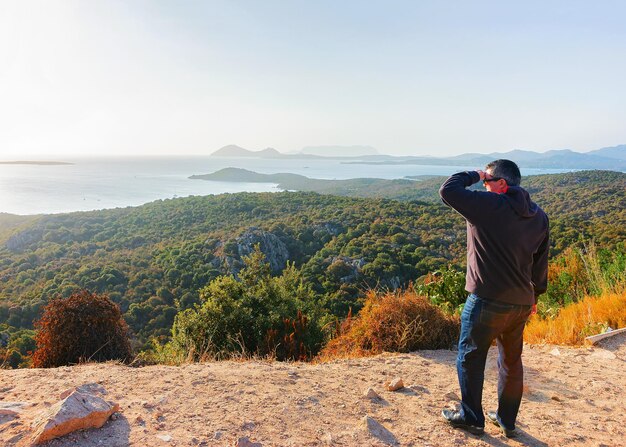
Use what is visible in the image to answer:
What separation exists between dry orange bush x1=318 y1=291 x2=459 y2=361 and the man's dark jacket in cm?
232

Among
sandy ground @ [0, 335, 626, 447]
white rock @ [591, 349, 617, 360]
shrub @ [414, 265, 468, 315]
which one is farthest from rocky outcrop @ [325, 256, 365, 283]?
sandy ground @ [0, 335, 626, 447]

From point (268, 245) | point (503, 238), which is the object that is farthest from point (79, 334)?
point (268, 245)

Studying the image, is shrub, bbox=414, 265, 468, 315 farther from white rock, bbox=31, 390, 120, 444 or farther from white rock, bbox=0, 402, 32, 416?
white rock, bbox=0, 402, 32, 416

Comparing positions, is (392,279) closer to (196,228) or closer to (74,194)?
(196,228)

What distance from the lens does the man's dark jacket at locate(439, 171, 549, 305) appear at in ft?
7.48

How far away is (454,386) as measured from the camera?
11.4 feet

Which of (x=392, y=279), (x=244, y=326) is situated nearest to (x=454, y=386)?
(x=244, y=326)

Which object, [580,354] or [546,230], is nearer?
[546,230]

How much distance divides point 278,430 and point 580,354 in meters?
3.68

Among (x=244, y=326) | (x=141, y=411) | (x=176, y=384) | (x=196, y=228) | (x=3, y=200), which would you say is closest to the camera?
(x=141, y=411)

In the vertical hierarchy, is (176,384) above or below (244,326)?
above

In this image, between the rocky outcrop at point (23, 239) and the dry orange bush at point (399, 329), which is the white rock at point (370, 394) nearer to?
the dry orange bush at point (399, 329)

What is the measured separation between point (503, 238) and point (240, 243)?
29.8 meters

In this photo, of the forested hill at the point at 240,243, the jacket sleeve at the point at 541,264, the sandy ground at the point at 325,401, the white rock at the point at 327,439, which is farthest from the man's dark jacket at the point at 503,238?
the forested hill at the point at 240,243
